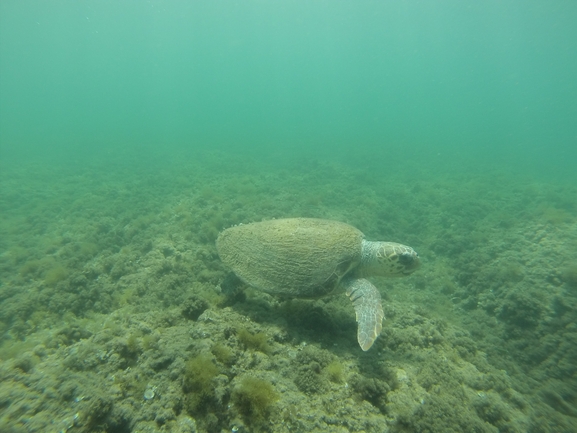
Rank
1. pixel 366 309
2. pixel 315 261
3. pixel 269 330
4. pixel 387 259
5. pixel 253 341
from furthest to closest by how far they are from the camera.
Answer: pixel 387 259
pixel 315 261
pixel 366 309
pixel 269 330
pixel 253 341

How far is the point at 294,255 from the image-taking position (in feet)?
13.5

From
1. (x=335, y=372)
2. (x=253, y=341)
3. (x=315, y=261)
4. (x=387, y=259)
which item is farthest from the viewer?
(x=387, y=259)

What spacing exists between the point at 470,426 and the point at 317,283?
7.05 feet

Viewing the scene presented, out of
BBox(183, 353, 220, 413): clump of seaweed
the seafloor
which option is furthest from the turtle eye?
BBox(183, 353, 220, 413): clump of seaweed

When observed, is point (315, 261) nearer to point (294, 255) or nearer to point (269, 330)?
point (294, 255)

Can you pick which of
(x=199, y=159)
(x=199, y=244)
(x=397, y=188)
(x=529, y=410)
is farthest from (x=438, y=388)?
(x=199, y=159)

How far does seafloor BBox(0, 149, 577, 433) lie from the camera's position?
2.41m

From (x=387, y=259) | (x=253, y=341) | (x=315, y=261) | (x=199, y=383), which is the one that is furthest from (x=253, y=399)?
(x=387, y=259)

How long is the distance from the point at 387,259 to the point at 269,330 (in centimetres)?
225

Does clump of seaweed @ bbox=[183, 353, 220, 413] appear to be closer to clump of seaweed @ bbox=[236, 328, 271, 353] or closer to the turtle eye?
clump of seaweed @ bbox=[236, 328, 271, 353]

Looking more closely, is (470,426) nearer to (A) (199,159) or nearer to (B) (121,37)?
(A) (199,159)

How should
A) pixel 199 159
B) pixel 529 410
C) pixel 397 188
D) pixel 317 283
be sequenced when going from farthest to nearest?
pixel 199 159 → pixel 397 188 → pixel 317 283 → pixel 529 410

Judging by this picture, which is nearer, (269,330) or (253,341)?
(253,341)

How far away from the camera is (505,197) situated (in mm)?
13102
